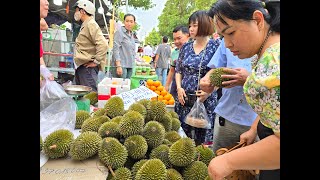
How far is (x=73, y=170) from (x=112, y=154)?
22 cm

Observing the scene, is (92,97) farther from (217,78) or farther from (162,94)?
(217,78)

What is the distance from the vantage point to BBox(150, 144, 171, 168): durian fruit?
1500 millimetres

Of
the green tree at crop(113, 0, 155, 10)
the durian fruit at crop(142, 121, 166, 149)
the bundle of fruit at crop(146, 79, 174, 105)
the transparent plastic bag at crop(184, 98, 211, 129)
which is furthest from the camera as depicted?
the green tree at crop(113, 0, 155, 10)

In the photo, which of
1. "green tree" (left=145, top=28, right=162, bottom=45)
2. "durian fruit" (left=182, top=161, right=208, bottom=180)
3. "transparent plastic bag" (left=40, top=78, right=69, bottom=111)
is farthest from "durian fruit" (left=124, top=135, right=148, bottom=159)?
Result: "green tree" (left=145, top=28, right=162, bottom=45)

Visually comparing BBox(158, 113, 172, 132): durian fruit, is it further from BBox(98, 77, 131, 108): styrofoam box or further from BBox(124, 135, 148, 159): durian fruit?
BBox(98, 77, 131, 108): styrofoam box

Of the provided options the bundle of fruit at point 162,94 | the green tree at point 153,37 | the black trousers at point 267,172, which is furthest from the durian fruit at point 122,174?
the green tree at point 153,37

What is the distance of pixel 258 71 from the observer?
39.4 inches

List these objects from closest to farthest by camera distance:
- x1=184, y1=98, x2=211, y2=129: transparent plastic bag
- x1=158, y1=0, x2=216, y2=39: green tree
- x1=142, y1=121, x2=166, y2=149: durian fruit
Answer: x1=142, y1=121, x2=166, y2=149: durian fruit → x1=184, y1=98, x2=211, y2=129: transparent plastic bag → x1=158, y1=0, x2=216, y2=39: green tree

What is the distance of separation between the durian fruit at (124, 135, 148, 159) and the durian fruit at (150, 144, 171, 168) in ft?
0.19

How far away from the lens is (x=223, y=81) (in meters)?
1.82

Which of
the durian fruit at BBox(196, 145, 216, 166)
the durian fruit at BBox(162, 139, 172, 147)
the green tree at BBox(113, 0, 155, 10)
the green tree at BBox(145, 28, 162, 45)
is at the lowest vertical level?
the durian fruit at BBox(196, 145, 216, 166)
